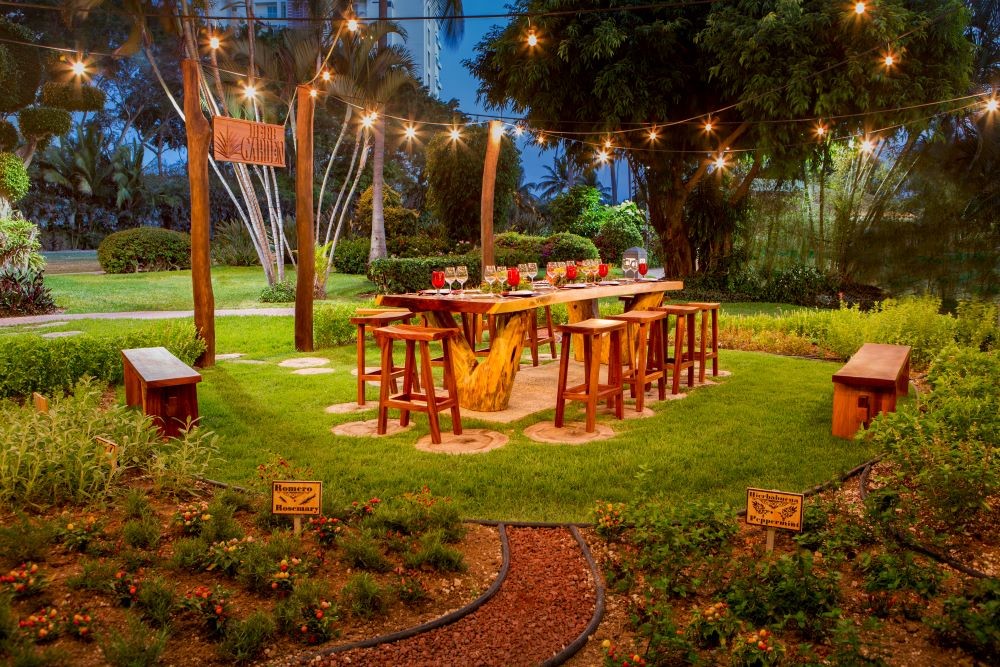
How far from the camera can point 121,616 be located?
2650mm

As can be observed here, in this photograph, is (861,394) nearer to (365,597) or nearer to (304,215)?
(365,597)

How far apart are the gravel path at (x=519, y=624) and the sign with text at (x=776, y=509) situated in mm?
750

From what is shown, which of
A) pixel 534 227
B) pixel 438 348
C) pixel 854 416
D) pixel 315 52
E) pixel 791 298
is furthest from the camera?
pixel 534 227

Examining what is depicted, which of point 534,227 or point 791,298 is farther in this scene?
point 534,227

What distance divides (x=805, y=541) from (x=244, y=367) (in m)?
6.38

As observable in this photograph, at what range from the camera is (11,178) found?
14930 millimetres

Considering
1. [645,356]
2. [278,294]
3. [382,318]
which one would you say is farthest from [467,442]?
[278,294]

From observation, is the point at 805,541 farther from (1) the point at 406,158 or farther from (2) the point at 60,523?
(1) the point at 406,158

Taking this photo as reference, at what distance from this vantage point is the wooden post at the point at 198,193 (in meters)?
7.66

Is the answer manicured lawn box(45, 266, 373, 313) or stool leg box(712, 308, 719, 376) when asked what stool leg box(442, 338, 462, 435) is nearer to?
stool leg box(712, 308, 719, 376)

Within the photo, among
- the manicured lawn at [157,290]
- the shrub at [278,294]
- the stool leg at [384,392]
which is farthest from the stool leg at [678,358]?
the shrub at [278,294]

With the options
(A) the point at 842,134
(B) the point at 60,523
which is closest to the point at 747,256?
(A) the point at 842,134

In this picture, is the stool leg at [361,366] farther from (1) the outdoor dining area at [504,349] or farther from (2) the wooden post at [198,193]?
(2) the wooden post at [198,193]

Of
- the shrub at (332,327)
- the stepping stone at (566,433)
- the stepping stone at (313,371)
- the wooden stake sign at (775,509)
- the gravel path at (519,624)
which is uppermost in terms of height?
the shrub at (332,327)
